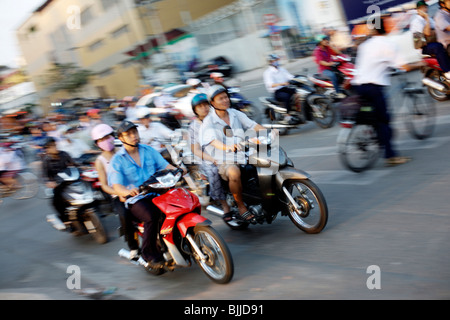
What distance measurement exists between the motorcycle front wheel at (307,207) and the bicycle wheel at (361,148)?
1.80 meters

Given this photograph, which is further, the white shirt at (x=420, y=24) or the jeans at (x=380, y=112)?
the white shirt at (x=420, y=24)

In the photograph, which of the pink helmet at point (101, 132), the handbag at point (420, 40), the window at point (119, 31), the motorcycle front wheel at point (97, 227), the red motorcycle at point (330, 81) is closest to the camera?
the pink helmet at point (101, 132)

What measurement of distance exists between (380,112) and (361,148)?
0.58 metres

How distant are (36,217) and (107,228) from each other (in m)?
3.21

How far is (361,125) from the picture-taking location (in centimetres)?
697

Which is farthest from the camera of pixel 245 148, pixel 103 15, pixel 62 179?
pixel 103 15

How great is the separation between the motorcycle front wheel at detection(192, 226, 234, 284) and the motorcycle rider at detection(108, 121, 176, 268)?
0.50 metres

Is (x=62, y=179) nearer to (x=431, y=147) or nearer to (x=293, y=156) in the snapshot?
(x=293, y=156)

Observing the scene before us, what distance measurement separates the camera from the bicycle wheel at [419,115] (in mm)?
7438

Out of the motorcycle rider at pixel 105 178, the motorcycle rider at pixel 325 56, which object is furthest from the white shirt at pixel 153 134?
the motorcycle rider at pixel 325 56

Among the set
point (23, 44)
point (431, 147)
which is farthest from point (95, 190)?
point (23, 44)

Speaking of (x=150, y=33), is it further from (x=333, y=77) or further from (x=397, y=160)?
(x=397, y=160)

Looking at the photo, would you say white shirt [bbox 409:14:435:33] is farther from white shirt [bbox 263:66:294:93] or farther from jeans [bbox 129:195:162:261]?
jeans [bbox 129:195:162:261]

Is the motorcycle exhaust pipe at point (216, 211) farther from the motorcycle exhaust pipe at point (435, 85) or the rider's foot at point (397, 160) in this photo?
the motorcycle exhaust pipe at point (435, 85)
